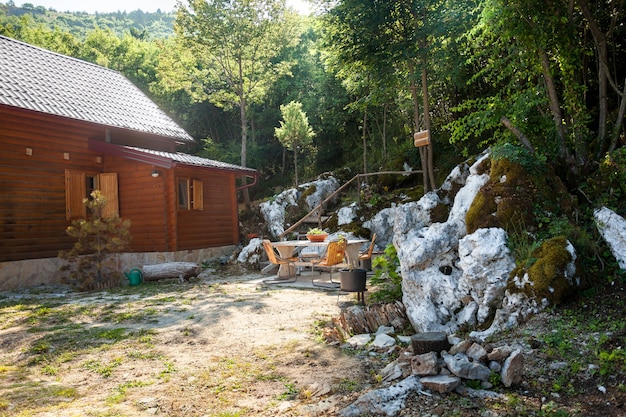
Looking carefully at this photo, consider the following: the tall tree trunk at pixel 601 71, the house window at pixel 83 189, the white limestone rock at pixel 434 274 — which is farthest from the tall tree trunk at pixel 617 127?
the house window at pixel 83 189

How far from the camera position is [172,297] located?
8.35 meters

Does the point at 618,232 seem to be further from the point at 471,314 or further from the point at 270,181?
the point at 270,181

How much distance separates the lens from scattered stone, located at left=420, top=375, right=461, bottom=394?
3.03 metres

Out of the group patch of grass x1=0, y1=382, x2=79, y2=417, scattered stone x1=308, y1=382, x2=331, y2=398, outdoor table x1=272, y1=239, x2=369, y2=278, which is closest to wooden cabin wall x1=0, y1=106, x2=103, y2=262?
outdoor table x1=272, y1=239, x2=369, y2=278

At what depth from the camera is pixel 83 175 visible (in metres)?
11.7

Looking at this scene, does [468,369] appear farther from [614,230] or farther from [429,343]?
[614,230]

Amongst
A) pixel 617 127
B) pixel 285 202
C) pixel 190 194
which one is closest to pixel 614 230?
pixel 617 127

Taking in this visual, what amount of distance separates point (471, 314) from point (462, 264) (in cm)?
60

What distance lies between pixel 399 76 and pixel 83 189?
947cm

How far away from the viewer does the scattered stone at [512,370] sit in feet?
10.3

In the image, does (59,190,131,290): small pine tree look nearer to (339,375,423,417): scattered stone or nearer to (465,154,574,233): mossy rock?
(465,154,574,233): mossy rock

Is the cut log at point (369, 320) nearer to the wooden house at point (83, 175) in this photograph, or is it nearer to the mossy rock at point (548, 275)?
the mossy rock at point (548, 275)

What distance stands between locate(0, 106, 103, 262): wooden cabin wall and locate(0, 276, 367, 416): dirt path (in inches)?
116

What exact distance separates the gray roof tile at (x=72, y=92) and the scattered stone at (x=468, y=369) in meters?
10.7
